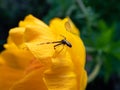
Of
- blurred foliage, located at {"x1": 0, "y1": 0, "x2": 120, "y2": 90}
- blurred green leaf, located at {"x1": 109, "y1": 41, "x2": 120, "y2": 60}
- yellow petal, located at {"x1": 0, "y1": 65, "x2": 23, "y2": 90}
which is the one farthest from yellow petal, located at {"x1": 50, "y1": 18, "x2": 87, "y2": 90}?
blurred green leaf, located at {"x1": 109, "y1": 41, "x2": 120, "y2": 60}

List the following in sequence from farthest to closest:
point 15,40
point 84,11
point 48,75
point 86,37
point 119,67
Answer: point 119,67 < point 86,37 < point 84,11 < point 15,40 < point 48,75

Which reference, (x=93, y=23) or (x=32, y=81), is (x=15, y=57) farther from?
(x=93, y=23)

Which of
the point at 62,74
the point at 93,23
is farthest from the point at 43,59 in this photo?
the point at 93,23

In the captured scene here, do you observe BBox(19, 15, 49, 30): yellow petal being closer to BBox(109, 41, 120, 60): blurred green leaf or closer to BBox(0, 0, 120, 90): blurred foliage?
BBox(0, 0, 120, 90): blurred foliage

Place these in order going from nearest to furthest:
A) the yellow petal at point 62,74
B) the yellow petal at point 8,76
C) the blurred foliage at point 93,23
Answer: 1. the yellow petal at point 62,74
2. the yellow petal at point 8,76
3. the blurred foliage at point 93,23

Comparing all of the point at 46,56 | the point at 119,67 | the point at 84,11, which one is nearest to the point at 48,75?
the point at 46,56

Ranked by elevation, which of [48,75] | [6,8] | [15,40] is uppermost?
[6,8]

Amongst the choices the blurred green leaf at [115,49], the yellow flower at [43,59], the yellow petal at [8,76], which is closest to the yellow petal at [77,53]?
the yellow flower at [43,59]

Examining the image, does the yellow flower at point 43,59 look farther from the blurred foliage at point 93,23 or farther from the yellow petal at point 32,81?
the blurred foliage at point 93,23

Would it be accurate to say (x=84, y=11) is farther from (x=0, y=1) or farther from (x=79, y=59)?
(x=79, y=59)
